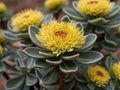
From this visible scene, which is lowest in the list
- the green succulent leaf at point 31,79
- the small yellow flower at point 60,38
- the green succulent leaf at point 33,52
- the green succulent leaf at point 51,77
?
the green succulent leaf at point 31,79

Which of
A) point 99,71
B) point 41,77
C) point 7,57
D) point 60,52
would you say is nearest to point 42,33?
point 60,52

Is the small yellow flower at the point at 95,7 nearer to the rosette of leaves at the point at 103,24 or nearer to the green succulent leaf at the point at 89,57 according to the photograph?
the rosette of leaves at the point at 103,24

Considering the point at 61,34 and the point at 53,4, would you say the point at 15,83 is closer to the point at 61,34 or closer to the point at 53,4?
the point at 61,34

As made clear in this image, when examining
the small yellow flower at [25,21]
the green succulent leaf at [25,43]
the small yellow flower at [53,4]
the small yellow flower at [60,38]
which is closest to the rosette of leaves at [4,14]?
the small yellow flower at [53,4]

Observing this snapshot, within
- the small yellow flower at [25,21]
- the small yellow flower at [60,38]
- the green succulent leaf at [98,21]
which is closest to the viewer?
the small yellow flower at [60,38]

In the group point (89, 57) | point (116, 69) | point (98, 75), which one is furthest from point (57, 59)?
point (116, 69)

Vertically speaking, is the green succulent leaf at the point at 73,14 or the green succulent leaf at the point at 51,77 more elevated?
the green succulent leaf at the point at 73,14
